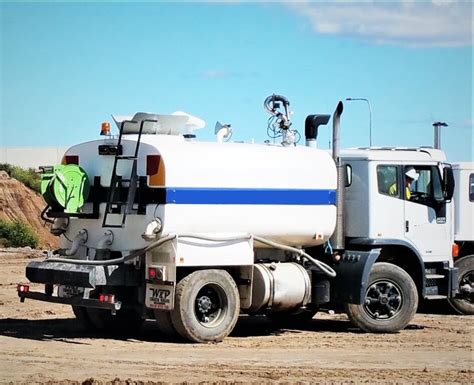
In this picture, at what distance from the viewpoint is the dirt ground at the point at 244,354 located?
44.8 feet

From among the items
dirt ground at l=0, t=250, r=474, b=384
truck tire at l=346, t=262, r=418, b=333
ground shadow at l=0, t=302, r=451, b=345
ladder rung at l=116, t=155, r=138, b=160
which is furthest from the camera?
truck tire at l=346, t=262, r=418, b=333

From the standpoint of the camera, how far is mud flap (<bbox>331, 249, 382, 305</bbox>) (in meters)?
18.1

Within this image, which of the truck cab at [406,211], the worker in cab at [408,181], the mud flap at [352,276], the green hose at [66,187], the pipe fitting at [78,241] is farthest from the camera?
the worker in cab at [408,181]

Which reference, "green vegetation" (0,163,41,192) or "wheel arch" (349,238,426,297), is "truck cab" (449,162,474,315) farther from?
"green vegetation" (0,163,41,192)

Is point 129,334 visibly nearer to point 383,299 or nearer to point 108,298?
point 108,298

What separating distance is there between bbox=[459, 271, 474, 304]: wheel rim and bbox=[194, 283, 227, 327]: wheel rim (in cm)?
639

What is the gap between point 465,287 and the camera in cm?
2153

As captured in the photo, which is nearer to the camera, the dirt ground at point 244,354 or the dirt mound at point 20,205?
the dirt ground at point 244,354

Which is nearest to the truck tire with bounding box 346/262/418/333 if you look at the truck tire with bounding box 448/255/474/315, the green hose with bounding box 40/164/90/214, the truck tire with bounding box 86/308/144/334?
the truck tire with bounding box 448/255/474/315

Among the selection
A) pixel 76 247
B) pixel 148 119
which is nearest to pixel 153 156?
pixel 148 119

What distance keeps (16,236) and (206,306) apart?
89.7 feet

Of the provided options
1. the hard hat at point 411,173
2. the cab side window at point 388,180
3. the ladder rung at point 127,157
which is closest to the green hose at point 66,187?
the ladder rung at point 127,157

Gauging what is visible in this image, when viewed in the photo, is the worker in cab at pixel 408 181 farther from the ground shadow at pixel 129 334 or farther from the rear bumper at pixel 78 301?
the rear bumper at pixel 78 301

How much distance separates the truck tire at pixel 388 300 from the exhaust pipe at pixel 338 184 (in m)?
0.76
